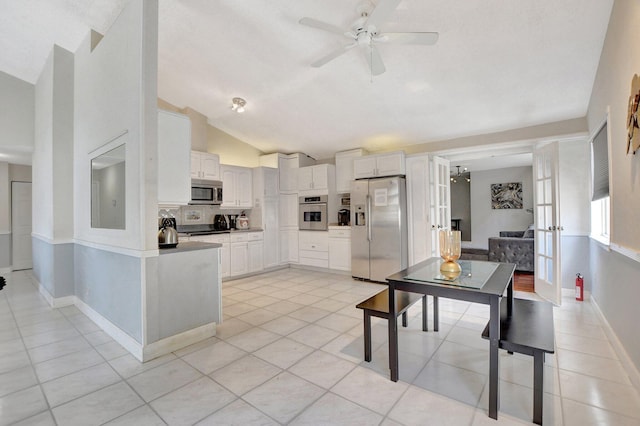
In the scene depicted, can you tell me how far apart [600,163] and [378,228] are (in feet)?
9.33

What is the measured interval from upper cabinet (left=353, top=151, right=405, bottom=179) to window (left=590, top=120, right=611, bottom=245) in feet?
7.84

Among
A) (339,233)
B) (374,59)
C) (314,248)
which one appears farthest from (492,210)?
(374,59)

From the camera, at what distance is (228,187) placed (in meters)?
5.53

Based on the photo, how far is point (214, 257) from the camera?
288 centimetres

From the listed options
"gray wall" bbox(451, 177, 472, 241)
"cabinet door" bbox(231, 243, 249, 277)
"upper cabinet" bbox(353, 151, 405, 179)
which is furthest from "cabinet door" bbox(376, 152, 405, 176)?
"gray wall" bbox(451, 177, 472, 241)

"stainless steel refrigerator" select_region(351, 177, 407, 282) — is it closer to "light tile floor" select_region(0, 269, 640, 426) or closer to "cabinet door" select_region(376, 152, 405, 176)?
"cabinet door" select_region(376, 152, 405, 176)

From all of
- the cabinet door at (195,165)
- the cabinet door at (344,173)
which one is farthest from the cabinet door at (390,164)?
the cabinet door at (195,165)

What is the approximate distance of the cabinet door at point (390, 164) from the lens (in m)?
4.91

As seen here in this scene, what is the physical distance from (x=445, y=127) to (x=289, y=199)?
10.9 ft

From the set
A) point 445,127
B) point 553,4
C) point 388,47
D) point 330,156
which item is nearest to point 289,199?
point 330,156

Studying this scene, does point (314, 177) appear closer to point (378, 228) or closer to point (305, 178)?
point (305, 178)

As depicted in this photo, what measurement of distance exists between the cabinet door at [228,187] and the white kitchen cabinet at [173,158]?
259 centimetres

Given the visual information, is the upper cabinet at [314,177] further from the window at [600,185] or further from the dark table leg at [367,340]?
the window at [600,185]

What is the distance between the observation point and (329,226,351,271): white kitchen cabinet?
5473 mm
